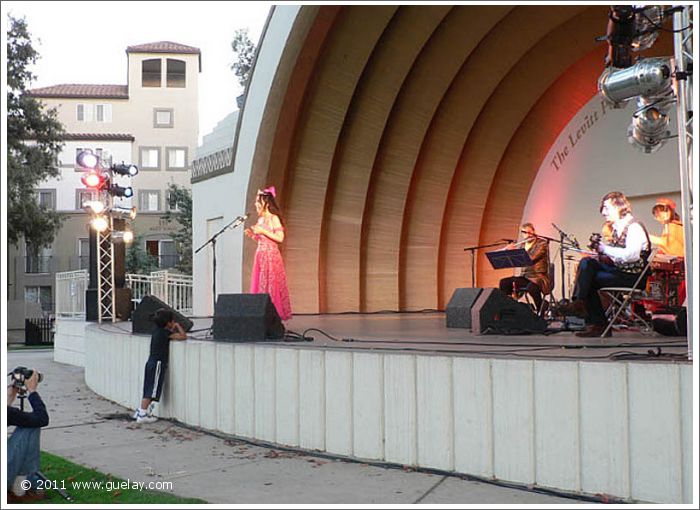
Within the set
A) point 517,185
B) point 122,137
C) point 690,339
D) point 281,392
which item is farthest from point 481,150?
point 122,137

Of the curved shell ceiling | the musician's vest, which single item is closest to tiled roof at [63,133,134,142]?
the curved shell ceiling

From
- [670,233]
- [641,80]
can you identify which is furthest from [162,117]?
[641,80]

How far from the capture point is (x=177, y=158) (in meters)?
41.9

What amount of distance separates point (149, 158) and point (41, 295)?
8.76 meters

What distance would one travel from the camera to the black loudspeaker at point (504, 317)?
8438mm

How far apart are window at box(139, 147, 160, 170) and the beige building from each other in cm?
5

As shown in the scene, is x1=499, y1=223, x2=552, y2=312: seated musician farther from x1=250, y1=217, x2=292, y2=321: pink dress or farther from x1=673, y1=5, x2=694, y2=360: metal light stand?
x1=673, y1=5, x2=694, y2=360: metal light stand

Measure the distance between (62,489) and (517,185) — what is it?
43.1 feet

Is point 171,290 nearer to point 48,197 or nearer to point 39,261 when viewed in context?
point 39,261

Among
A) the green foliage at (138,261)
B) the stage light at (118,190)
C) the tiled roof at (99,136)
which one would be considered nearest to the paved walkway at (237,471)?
the stage light at (118,190)

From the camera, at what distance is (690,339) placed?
4688mm

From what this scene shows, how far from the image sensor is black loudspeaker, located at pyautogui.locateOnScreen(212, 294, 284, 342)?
24.1ft

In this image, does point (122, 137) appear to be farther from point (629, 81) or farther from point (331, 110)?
point (629, 81)

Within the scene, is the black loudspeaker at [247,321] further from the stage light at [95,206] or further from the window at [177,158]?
the window at [177,158]
